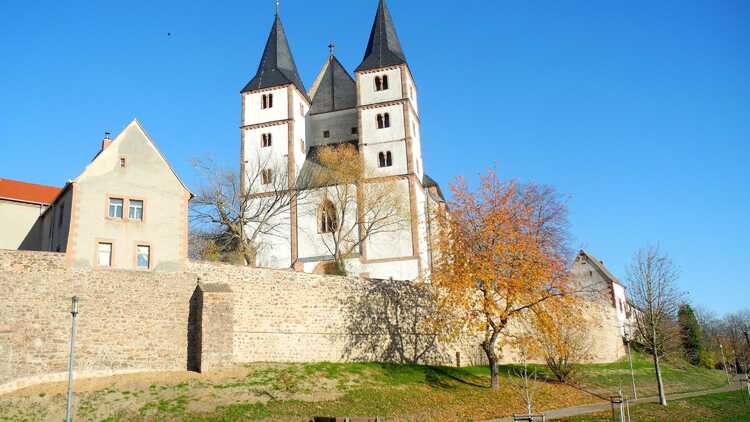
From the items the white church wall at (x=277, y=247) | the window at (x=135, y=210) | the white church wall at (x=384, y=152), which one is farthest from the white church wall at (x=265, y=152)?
the window at (x=135, y=210)

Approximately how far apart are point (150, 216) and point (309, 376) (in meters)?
9.77

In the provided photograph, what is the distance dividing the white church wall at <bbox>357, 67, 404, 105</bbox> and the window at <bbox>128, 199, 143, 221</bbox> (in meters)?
26.3

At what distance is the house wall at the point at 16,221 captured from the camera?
3666 cm

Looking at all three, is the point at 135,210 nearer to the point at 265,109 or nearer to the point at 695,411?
the point at 695,411

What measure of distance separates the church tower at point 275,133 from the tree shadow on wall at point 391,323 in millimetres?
16745

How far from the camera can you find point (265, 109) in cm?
5297

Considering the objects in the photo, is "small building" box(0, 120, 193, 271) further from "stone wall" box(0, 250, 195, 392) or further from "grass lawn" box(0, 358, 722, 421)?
"grass lawn" box(0, 358, 722, 421)

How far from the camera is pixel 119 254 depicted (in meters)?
27.2

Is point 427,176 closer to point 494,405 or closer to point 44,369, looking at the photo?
point 494,405

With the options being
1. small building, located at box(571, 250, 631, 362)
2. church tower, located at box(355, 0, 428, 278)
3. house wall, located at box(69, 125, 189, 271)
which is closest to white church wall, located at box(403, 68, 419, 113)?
church tower, located at box(355, 0, 428, 278)

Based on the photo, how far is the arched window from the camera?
157 ft

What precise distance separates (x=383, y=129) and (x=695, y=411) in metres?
31.1

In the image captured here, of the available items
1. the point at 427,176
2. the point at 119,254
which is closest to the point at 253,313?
the point at 119,254

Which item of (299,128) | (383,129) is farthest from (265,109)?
(383,129)
